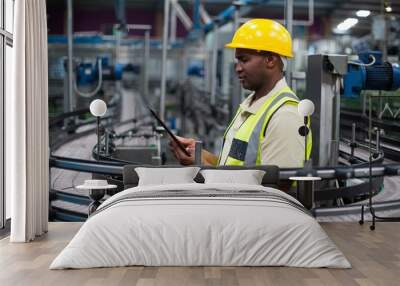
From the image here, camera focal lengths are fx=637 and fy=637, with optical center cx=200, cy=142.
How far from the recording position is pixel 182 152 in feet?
17.5

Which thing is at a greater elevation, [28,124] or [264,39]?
[264,39]

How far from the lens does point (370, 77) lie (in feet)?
18.0

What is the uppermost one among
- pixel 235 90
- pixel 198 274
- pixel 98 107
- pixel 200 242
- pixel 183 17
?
pixel 183 17

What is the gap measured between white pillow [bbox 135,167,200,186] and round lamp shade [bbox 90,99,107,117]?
2.39 ft

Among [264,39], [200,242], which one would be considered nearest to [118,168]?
[264,39]

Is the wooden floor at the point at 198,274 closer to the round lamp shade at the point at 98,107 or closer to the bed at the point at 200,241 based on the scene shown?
the bed at the point at 200,241

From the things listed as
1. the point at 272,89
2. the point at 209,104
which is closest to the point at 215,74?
the point at 209,104

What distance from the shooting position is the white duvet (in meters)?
3.57

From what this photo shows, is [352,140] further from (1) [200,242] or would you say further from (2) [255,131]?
(1) [200,242]

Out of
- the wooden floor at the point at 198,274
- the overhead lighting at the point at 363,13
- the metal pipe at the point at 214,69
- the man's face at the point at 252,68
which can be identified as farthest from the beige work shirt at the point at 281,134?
the metal pipe at the point at 214,69

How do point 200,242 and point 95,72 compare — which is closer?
point 200,242

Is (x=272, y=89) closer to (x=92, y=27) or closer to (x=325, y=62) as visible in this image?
(x=325, y=62)

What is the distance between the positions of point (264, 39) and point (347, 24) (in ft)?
4.00

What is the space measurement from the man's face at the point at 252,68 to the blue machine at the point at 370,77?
2.98ft
